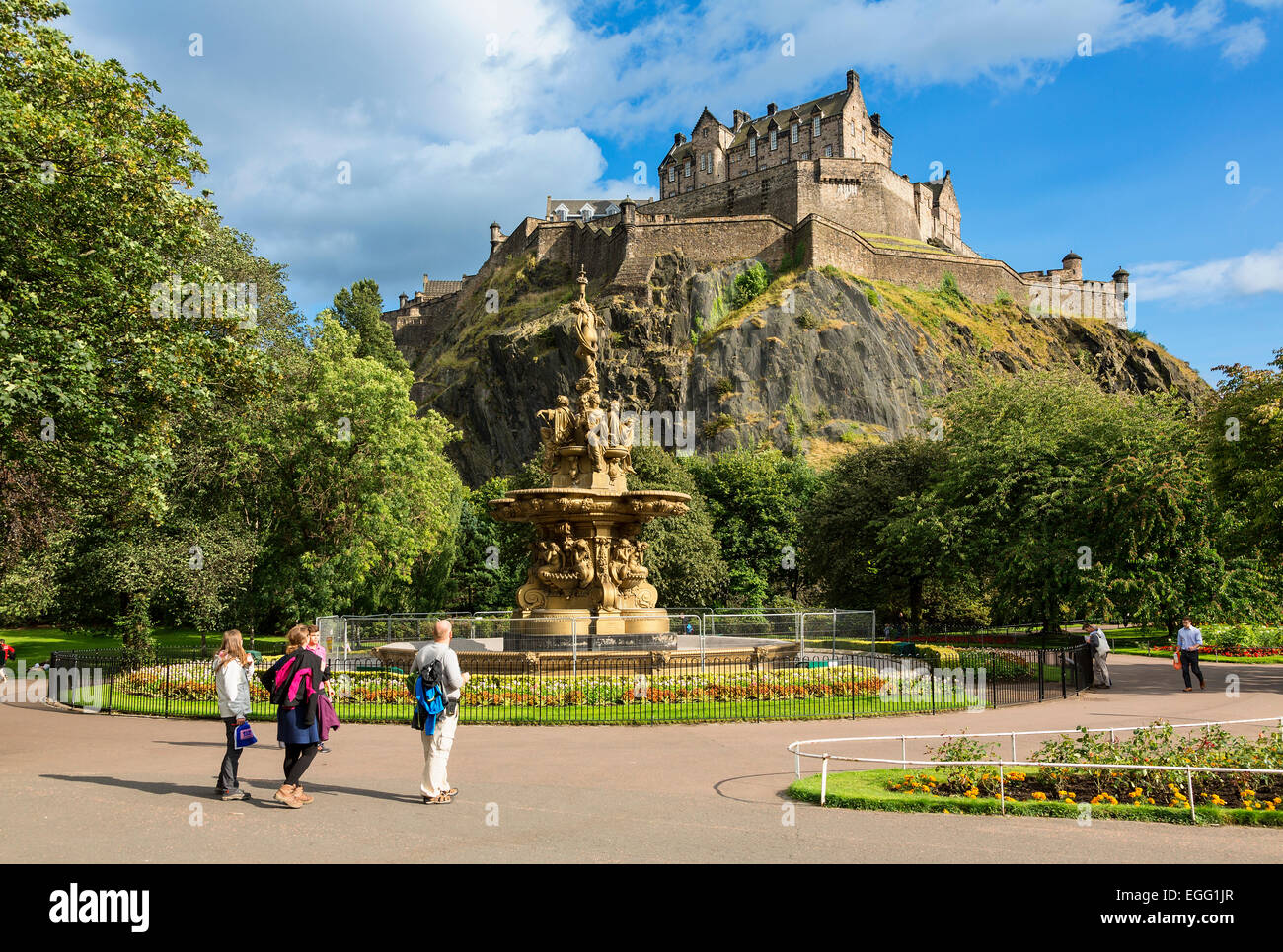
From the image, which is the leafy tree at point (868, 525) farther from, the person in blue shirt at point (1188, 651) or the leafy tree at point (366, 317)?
the leafy tree at point (366, 317)

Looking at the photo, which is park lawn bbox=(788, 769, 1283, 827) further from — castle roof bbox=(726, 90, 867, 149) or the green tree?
castle roof bbox=(726, 90, 867, 149)

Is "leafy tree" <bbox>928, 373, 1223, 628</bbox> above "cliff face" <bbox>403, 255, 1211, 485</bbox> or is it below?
below

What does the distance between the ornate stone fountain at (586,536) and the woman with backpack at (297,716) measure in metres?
11.0

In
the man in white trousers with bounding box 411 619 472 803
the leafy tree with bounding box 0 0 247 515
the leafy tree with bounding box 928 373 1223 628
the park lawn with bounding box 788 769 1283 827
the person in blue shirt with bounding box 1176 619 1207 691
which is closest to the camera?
the park lawn with bounding box 788 769 1283 827

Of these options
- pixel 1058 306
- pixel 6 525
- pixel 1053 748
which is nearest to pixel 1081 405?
pixel 1053 748

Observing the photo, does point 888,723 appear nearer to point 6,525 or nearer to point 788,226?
point 6,525

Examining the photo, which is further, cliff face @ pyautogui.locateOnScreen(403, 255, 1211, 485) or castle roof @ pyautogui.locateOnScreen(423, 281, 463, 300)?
castle roof @ pyautogui.locateOnScreen(423, 281, 463, 300)

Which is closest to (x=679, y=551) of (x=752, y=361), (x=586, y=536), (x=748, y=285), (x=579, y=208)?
(x=586, y=536)

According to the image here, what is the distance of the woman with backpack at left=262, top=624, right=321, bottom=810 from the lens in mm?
8812

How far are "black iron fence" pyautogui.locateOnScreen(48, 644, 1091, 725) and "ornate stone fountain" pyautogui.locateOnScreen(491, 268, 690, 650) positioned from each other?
1.76m

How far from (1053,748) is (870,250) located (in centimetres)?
8294

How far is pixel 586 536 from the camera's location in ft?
70.4

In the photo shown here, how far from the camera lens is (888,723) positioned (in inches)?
597

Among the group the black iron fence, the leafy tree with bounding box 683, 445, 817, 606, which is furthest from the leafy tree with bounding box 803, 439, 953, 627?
the black iron fence
